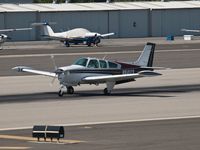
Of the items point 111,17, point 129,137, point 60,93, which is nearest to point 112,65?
point 60,93

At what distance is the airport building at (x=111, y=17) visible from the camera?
114 m

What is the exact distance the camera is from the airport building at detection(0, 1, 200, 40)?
11444cm

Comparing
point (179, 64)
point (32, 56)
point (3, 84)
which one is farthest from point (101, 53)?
point (3, 84)

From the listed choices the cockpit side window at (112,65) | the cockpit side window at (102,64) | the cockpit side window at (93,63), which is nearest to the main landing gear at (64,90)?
the cockpit side window at (93,63)

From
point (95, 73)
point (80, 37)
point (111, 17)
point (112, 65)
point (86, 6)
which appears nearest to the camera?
point (95, 73)

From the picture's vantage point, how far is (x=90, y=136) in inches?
1107

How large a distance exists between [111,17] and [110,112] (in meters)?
84.4

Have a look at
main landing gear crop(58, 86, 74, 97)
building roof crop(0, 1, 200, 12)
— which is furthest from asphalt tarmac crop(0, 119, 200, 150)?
building roof crop(0, 1, 200, 12)

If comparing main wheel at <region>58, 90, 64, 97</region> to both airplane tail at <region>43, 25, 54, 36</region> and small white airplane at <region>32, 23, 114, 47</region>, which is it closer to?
small white airplane at <region>32, 23, 114, 47</region>

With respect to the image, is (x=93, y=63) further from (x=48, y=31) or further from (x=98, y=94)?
(x=48, y=31)

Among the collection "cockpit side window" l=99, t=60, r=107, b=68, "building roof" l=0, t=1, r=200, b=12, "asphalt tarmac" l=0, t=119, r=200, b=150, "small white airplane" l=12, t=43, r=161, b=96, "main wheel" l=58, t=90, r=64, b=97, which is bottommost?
"main wheel" l=58, t=90, r=64, b=97

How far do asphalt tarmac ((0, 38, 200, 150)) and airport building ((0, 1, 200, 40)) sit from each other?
177 ft

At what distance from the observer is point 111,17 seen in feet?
391

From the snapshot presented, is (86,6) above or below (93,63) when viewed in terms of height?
above
